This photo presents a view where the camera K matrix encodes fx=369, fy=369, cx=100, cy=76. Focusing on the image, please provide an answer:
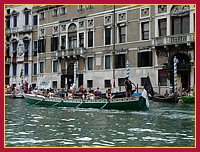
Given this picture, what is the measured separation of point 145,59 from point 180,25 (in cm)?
369

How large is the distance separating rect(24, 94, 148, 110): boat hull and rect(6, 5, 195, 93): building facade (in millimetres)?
5375

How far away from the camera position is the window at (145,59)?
2630 centimetres

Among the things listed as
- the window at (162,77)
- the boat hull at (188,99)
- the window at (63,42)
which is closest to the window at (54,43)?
the window at (63,42)

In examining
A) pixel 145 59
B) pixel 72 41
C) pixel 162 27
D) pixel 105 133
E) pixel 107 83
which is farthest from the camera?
pixel 72 41

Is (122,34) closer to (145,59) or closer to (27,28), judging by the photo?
(145,59)

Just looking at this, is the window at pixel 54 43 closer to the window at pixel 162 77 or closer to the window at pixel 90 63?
the window at pixel 90 63

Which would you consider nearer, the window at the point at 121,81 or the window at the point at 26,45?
the window at the point at 121,81

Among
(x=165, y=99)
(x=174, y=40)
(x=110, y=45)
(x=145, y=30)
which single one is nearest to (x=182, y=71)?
(x=174, y=40)

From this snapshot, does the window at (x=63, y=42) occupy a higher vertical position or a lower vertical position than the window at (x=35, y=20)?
lower

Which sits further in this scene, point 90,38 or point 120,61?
point 90,38

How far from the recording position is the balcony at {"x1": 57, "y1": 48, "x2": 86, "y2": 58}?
101 feet

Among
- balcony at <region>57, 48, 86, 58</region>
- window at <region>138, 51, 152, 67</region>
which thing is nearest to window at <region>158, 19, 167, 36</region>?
window at <region>138, 51, 152, 67</region>

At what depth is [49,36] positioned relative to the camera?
34.2 m

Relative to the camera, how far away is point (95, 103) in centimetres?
1736
